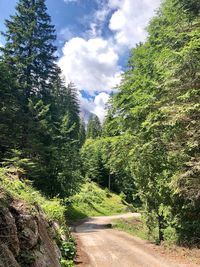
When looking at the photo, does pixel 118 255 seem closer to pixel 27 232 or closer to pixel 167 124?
pixel 167 124

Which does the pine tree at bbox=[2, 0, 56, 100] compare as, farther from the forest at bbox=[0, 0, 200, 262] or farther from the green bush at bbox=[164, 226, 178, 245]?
the green bush at bbox=[164, 226, 178, 245]

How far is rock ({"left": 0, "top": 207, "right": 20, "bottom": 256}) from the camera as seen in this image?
5320 millimetres

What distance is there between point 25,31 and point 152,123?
16958mm

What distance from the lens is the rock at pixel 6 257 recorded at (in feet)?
15.7

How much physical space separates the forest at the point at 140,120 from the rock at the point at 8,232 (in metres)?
7.64

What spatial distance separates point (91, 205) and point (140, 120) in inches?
1003

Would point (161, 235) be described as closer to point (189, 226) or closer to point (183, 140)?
point (189, 226)

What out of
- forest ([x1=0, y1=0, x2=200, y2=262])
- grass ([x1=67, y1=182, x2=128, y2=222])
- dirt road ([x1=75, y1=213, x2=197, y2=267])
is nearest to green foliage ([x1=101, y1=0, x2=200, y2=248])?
forest ([x1=0, y1=0, x2=200, y2=262])

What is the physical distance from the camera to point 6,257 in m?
4.91

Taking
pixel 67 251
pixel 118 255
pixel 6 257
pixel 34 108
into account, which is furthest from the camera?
pixel 34 108

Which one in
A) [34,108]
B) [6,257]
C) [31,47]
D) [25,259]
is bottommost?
[25,259]

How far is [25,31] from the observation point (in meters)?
27.0

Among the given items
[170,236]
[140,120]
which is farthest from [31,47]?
[170,236]

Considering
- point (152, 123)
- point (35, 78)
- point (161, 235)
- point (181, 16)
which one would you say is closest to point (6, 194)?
point (152, 123)
